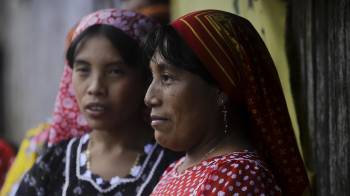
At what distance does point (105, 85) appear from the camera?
364 centimetres

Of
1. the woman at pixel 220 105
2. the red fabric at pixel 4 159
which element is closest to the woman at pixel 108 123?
the woman at pixel 220 105

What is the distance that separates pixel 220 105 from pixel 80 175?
3.81 feet

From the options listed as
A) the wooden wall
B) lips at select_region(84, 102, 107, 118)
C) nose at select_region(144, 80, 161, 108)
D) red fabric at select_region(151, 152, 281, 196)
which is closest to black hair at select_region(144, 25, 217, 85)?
nose at select_region(144, 80, 161, 108)

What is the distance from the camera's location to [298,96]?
Result: 3795 mm

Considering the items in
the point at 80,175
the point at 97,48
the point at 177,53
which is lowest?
the point at 80,175

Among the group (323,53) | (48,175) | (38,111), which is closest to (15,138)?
(38,111)

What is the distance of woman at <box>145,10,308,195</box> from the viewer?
2705 millimetres

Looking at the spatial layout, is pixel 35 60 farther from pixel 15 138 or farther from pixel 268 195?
pixel 268 195

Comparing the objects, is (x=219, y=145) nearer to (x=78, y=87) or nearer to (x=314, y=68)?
(x=314, y=68)

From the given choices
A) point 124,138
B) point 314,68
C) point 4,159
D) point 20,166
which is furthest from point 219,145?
point 4,159

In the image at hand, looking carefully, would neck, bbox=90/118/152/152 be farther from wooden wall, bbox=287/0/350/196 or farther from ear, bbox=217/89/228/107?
ear, bbox=217/89/228/107

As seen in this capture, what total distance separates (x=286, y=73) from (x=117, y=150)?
944mm

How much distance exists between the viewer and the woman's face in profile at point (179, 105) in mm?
2783

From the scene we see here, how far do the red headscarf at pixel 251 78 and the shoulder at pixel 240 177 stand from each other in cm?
13
